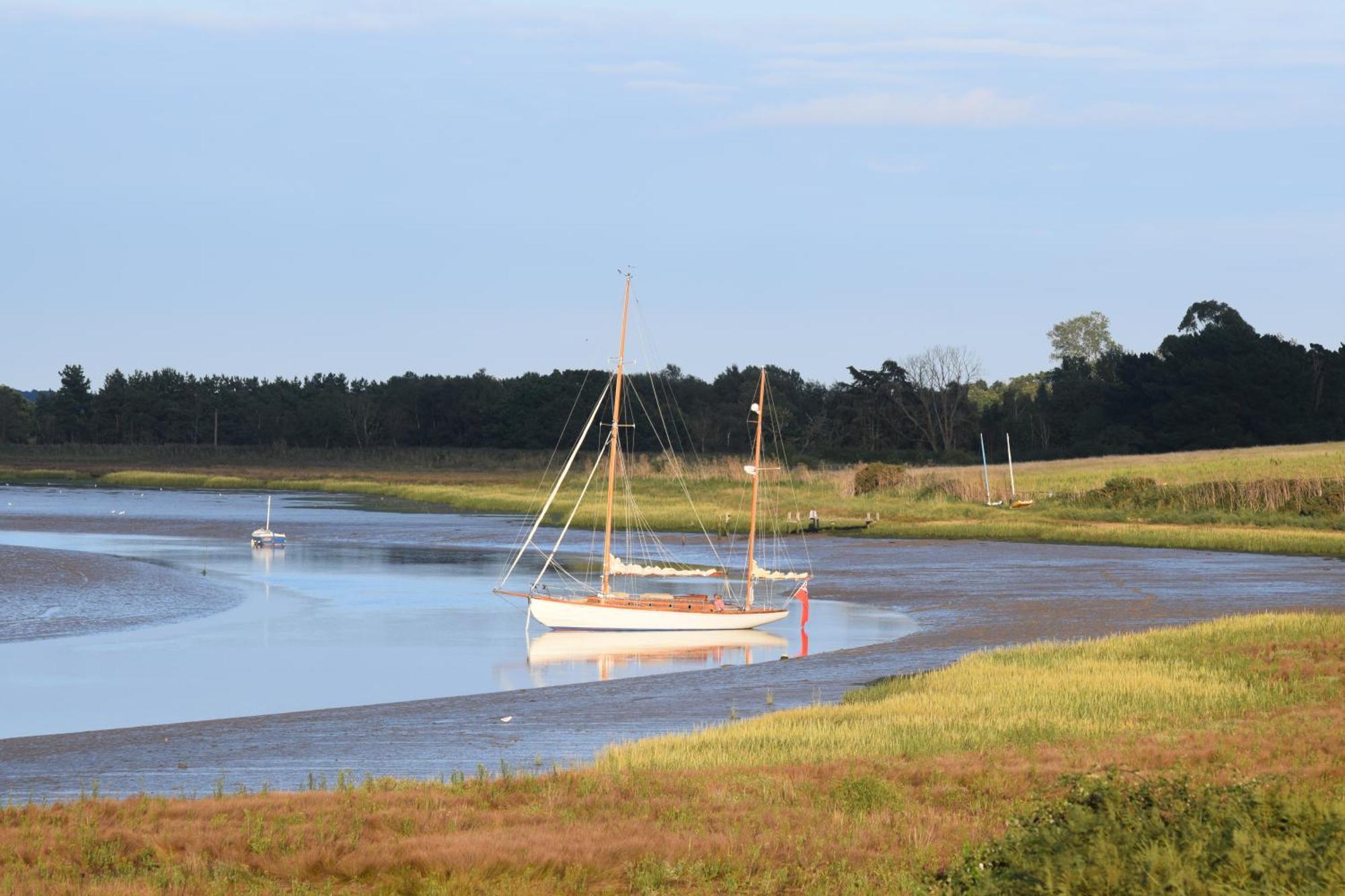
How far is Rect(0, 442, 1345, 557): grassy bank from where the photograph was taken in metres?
61.5

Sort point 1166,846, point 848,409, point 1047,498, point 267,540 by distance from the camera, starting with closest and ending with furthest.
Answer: point 1166,846 → point 267,540 → point 1047,498 → point 848,409

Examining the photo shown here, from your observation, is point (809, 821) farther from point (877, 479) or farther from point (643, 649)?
point (877, 479)

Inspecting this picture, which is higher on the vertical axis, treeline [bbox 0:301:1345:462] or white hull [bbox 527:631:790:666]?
treeline [bbox 0:301:1345:462]

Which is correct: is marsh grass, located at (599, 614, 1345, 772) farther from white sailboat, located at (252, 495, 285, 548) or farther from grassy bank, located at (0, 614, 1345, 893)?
white sailboat, located at (252, 495, 285, 548)

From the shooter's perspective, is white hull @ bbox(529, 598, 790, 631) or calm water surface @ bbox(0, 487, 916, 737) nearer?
calm water surface @ bbox(0, 487, 916, 737)

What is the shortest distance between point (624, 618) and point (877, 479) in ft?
164

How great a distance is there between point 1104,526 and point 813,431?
264 ft

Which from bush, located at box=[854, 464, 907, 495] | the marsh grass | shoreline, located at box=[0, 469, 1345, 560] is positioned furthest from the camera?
bush, located at box=[854, 464, 907, 495]

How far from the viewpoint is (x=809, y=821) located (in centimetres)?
1181

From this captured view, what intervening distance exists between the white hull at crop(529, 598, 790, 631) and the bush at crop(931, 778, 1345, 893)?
78.5 ft

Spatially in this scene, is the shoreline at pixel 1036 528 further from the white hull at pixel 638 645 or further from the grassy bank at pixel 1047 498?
the white hull at pixel 638 645

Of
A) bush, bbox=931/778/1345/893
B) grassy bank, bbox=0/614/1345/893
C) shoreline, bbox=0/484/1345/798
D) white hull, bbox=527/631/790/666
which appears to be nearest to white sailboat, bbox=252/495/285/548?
shoreline, bbox=0/484/1345/798

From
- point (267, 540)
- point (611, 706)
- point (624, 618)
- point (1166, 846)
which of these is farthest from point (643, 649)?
point (267, 540)

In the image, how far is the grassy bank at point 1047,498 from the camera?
6153cm
